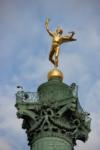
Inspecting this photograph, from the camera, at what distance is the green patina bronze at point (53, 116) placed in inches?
1819

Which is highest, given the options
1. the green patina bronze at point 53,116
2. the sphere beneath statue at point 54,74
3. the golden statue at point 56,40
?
the golden statue at point 56,40

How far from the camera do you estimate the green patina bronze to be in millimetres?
46194

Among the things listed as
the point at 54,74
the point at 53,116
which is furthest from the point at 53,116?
the point at 54,74

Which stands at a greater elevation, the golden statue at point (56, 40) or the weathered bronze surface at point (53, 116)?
the golden statue at point (56, 40)

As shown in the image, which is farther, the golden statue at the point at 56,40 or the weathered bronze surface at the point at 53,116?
the golden statue at the point at 56,40

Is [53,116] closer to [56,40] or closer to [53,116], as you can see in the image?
[53,116]

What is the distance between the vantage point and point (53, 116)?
152 ft

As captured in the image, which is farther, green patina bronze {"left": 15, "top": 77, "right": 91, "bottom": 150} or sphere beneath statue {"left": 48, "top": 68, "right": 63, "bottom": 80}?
sphere beneath statue {"left": 48, "top": 68, "right": 63, "bottom": 80}

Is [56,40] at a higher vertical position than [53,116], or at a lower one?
higher

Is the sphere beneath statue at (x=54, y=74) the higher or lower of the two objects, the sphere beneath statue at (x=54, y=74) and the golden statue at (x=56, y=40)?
the lower

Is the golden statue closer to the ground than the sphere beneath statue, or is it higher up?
higher up

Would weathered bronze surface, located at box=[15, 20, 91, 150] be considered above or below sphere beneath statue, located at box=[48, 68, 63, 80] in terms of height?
below

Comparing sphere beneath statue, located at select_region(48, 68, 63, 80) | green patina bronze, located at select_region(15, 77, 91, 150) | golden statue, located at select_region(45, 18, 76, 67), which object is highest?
golden statue, located at select_region(45, 18, 76, 67)

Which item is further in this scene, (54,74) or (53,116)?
(54,74)
